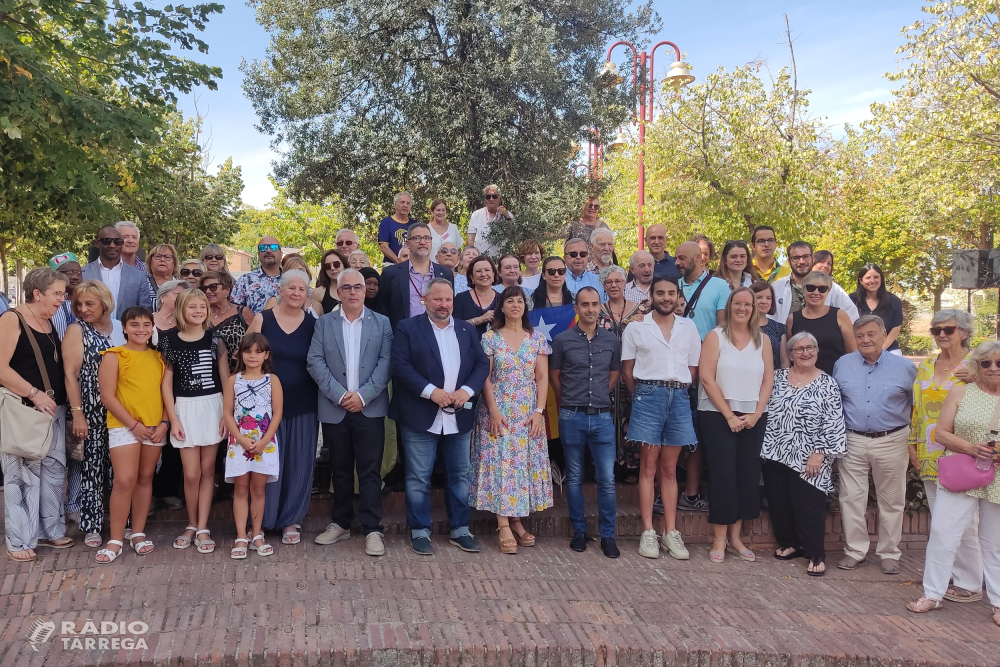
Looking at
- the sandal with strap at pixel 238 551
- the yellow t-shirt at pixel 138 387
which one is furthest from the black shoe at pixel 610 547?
the yellow t-shirt at pixel 138 387

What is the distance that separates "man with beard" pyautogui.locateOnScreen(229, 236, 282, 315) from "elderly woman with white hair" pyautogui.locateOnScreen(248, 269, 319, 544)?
657 mm

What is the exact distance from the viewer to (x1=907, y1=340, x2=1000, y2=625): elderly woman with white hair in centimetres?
471

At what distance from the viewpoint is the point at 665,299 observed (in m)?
5.48

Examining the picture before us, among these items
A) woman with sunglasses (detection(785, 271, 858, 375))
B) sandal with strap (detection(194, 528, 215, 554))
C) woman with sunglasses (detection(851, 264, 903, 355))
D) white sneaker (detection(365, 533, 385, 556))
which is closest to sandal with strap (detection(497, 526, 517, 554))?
white sneaker (detection(365, 533, 385, 556))

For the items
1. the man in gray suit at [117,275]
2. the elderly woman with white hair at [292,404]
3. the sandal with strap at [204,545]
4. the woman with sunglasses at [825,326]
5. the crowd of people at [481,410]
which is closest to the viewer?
the crowd of people at [481,410]

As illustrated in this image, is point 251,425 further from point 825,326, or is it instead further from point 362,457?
point 825,326

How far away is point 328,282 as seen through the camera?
6113 mm

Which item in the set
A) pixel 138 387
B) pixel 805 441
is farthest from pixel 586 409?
pixel 138 387

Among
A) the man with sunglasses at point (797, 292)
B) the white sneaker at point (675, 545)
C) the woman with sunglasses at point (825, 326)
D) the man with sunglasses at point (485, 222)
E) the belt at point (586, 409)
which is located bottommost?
the white sneaker at point (675, 545)

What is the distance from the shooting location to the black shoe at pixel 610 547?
549cm

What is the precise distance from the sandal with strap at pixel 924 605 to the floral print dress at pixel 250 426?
465cm

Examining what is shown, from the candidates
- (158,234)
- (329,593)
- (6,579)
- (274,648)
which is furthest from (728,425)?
(158,234)

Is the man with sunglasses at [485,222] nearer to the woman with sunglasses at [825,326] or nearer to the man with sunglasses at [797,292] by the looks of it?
the man with sunglasses at [797,292]

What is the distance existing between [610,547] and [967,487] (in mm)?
2516
